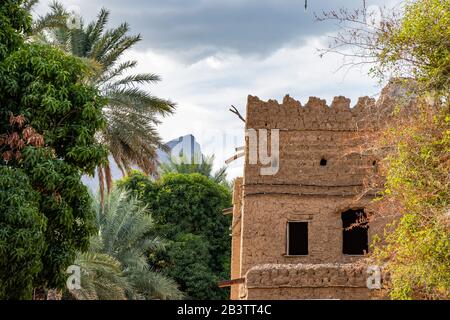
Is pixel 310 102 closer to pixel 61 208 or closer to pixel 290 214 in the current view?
pixel 290 214

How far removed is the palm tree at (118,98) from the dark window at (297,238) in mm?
3850

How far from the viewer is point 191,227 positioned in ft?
104

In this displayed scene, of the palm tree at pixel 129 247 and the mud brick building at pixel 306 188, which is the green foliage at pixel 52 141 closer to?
the mud brick building at pixel 306 188

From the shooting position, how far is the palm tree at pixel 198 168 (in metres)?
36.7

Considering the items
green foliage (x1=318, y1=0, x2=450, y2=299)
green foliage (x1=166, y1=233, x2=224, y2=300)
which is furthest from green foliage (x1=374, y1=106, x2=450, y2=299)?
green foliage (x1=166, y1=233, x2=224, y2=300)

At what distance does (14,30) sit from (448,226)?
312 inches

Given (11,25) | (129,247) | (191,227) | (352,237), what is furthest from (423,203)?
(191,227)

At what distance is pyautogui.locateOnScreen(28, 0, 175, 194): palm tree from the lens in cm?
2083

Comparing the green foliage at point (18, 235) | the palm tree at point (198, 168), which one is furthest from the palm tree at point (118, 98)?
the palm tree at point (198, 168)

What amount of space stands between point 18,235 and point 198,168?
79.5 ft

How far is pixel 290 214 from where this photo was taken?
2020 cm

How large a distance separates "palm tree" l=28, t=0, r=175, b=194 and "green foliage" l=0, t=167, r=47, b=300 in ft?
23.8
